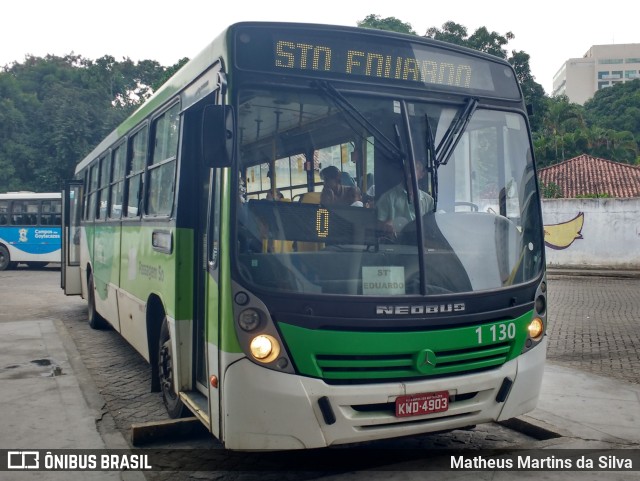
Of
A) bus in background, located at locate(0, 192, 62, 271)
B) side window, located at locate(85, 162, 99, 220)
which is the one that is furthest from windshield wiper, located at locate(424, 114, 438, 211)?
bus in background, located at locate(0, 192, 62, 271)

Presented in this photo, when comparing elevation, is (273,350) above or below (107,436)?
above

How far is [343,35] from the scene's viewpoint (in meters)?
4.66

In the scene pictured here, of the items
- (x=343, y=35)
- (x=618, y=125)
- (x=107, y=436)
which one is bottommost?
(x=107, y=436)

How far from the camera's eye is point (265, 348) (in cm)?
413

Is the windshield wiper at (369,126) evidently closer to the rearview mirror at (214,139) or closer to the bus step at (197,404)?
the rearview mirror at (214,139)

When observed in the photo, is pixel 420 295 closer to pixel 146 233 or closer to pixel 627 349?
pixel 146 233

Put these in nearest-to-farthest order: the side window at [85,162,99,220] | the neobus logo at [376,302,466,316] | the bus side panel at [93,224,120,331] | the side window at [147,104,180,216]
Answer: the neobus logo at [376,302,466,316] → the side window at [147,104,180,216] → the bus side panel at [93,224,120,331] → the side window at [85,162,99,220]

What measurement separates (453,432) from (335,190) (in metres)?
2.52

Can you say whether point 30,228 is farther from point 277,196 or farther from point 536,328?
point 536,328

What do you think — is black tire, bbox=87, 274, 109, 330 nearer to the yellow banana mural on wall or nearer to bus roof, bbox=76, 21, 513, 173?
bus roof, bbox=76, 21, 513, 173

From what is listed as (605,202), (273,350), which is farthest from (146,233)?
(605,202)

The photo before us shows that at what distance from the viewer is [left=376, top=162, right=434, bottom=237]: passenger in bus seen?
14.8 feet

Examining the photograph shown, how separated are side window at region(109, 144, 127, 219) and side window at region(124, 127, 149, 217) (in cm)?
41

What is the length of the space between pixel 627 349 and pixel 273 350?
23.9 feet
